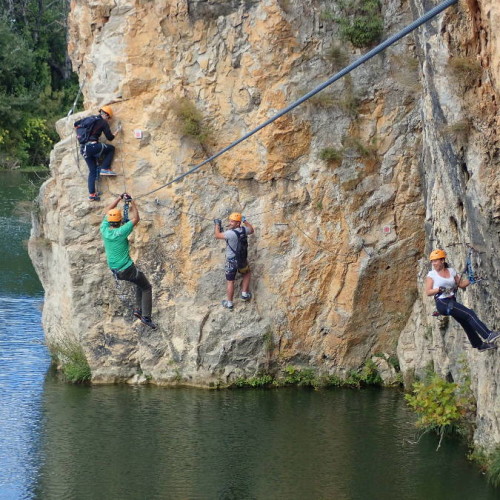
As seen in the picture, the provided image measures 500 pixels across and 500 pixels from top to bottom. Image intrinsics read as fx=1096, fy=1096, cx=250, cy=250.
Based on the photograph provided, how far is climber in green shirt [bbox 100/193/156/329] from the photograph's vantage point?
15438 mm

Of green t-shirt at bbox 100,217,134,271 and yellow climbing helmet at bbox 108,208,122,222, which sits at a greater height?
yellow climbing helmet at bbox 108,208,122,222

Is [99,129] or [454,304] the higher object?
[99,129]

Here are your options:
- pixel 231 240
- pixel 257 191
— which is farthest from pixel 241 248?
pixel 257 191

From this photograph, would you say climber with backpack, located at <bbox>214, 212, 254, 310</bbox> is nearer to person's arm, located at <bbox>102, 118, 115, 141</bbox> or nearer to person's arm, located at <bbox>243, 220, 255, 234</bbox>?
person's arm, located at <bbox>243, 220, 255, 234</bbox>

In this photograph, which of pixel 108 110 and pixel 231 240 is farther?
pixel 108 110

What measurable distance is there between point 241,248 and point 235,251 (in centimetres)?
10

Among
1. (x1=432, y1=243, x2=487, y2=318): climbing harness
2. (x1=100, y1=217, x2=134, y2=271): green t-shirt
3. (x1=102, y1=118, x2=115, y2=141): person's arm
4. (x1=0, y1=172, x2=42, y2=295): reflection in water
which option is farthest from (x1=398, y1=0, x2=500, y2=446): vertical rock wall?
(x1=0, y1=172, x2=42, y2=295): reflection in water

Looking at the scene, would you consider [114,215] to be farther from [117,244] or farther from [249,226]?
[249,226]

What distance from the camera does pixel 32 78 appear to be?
47.3 m

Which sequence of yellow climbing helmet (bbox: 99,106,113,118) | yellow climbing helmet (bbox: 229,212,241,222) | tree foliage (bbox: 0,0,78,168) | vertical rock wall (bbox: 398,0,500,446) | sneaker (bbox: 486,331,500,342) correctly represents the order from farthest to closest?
tree foliage (bbox: 0,0,78,168)
yellow climbing helmet (bbox: 99,106,113,118)
yellow climbing helmet (bbox: 229,212,241,222)
sneaker (bbox: 486,331,500,342)
vertical rock wall (bbox: 398,0,500,446)

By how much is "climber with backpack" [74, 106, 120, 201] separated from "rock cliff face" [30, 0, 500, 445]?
19 centimetres

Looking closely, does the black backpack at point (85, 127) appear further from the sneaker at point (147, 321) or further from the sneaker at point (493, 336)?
the sneaker at point (493, 336)

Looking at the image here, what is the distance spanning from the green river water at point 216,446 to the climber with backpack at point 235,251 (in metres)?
1.47

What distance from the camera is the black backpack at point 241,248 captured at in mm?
15864
